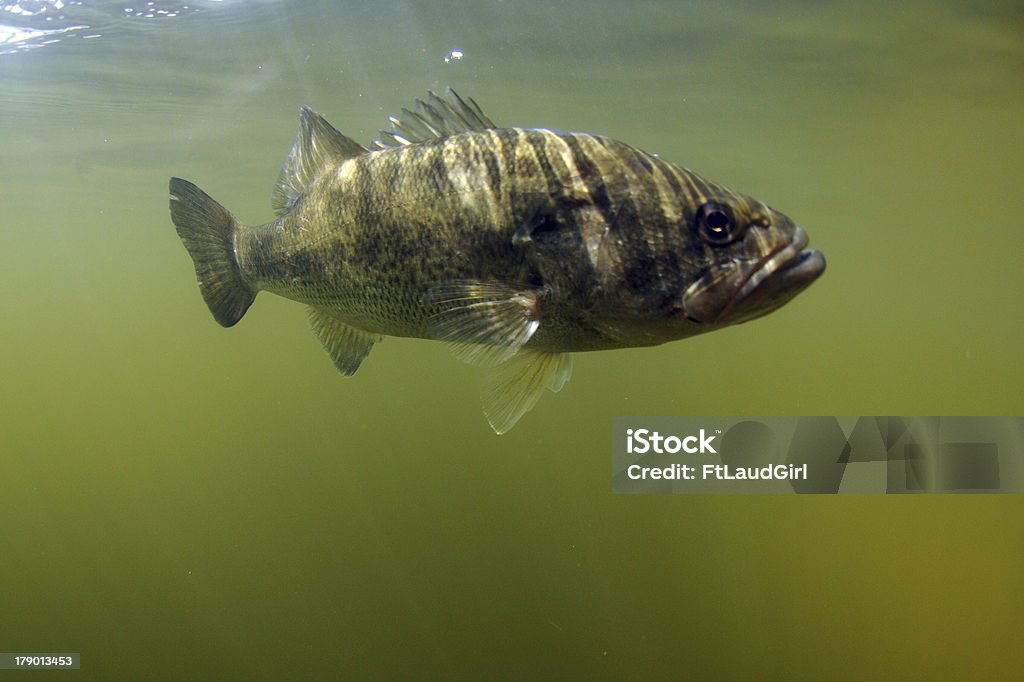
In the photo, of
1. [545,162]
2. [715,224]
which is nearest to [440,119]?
[545,162]

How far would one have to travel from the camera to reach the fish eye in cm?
240

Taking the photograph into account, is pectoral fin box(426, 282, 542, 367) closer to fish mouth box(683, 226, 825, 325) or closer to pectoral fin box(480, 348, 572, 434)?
pectoral fin box(480, 348, 572, 434)

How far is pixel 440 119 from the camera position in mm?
3123

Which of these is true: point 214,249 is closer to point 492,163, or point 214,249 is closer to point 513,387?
point 492,163

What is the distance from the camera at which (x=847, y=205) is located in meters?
24.9

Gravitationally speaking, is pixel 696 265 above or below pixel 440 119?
below

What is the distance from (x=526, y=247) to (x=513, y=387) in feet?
1.98

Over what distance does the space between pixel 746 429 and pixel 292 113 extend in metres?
13.4

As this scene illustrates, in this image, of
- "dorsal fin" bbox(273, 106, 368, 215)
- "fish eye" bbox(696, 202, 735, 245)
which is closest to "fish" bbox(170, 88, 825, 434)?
"fish eye" bbox(696, 202, 735, 245)

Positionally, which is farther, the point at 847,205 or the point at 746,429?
the point at 847,205

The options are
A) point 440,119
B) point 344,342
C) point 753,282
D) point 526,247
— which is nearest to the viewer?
point 753,282

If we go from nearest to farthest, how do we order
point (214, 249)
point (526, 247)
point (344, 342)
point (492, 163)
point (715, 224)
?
point (715, 224) → point (526, 247) → point (492, 163) → point (344, 342) → point (214, 249)

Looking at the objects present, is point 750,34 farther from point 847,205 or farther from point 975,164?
point 847,205

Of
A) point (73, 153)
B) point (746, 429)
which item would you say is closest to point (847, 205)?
point (746, 429)
